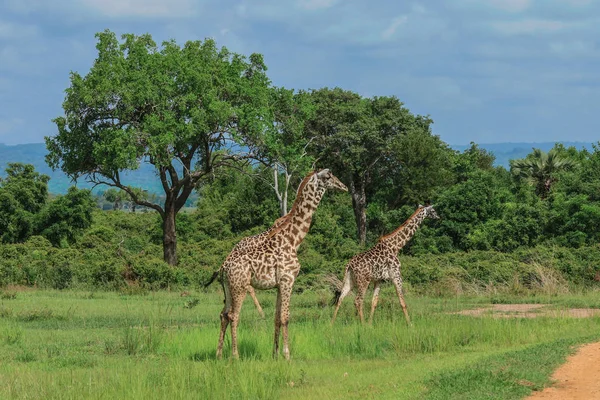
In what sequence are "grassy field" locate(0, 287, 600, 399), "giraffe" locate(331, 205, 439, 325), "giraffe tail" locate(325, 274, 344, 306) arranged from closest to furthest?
1. "grassy field" locate(0, 287, 600, 399)
2. "giraffe" locate(331, 205, 439, 325)
3. "giraffe tail" locate(325, 274, 344, 306)

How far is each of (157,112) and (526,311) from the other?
67.8ft

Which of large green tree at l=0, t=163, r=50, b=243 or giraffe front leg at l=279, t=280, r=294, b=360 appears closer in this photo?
giraffe front leg at l=279, t=280, r=294, b=360

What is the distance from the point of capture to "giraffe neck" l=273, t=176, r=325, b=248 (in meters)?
12.8

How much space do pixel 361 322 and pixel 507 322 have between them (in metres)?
2.57

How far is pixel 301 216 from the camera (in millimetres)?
12875

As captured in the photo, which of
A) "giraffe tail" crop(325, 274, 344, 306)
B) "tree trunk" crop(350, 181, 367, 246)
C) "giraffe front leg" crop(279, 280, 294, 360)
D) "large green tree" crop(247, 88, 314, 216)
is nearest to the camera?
"giraffe front leg" crop(279, 280, 294, 360)

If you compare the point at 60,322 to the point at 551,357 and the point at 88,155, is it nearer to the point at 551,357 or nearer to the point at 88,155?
the point at 551,357

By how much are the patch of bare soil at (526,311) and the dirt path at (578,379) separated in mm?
4405

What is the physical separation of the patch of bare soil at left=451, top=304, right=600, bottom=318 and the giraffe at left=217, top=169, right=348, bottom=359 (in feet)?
17.1

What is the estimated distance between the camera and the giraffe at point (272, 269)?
476 inches

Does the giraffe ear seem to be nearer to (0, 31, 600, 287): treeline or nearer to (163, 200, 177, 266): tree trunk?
(0, 31, 600, 287): treeline

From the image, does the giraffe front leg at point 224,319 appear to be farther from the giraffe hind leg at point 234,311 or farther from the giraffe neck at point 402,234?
the giraffe neck at point 402,234

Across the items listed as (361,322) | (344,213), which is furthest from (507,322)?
(344,213)

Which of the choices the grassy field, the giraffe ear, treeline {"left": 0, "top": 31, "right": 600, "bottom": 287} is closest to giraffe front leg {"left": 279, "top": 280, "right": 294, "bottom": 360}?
the grassy field
